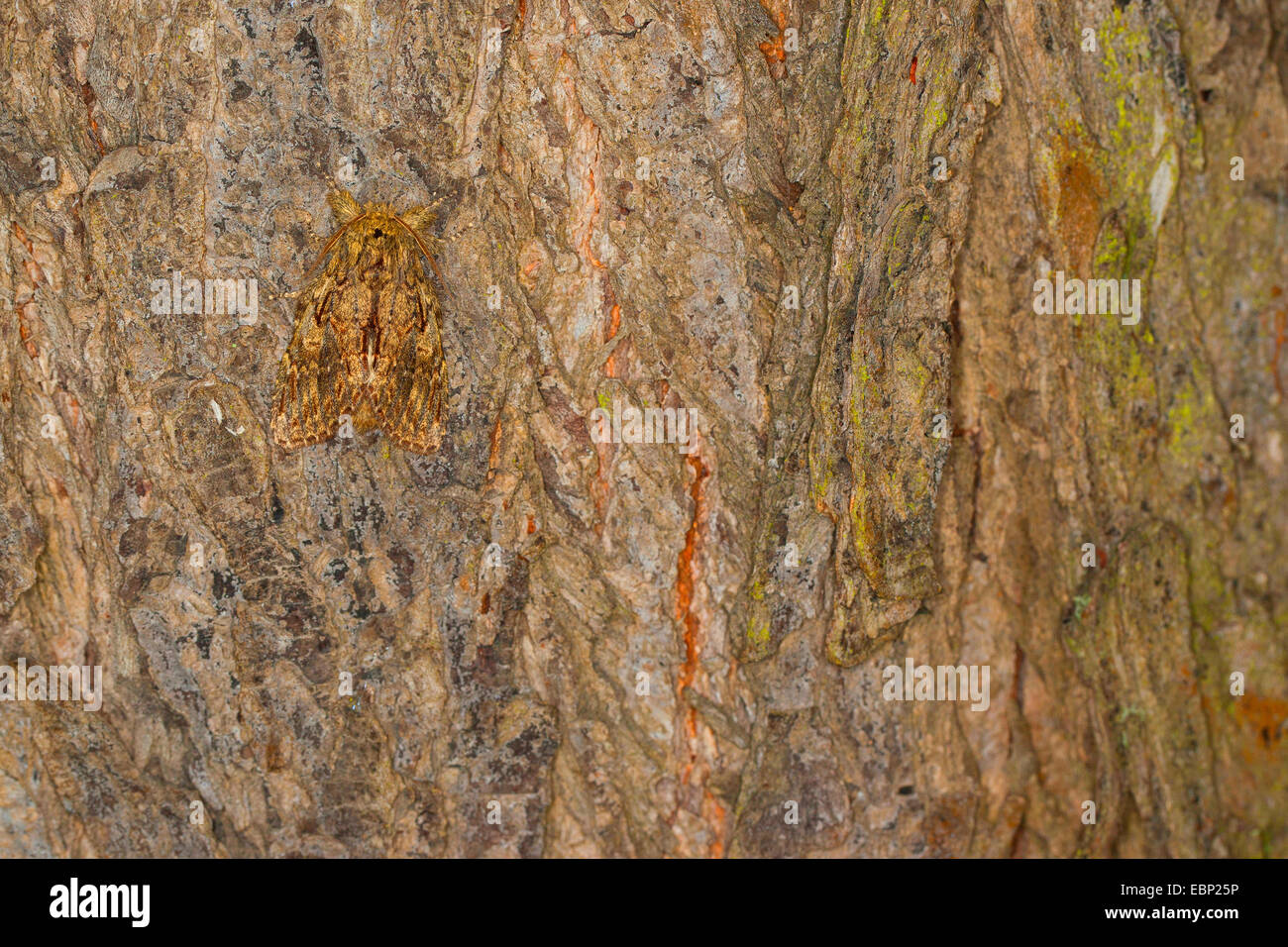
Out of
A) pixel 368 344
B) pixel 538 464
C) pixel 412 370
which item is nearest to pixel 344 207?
pixel 368 344

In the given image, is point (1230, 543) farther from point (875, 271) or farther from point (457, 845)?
point (457, 845)

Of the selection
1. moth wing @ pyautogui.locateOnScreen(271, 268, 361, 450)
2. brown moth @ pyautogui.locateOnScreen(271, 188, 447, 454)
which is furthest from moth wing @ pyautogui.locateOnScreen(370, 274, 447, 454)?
moth wing @ pyautogui.locateOnScreen(271, 268, 361, 450)

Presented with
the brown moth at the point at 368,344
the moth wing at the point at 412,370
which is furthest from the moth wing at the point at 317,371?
the moth wing at the point at 412,370

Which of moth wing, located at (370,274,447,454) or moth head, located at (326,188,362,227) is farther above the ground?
moth head, located at (326,188,362,227)

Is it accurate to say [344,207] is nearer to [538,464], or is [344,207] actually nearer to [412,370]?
[412,370]

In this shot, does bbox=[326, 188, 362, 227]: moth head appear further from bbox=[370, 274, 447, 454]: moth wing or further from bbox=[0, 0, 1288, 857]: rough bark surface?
bbox=[370, 274, 447, 454]: moth wing
